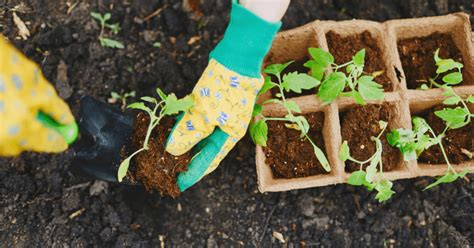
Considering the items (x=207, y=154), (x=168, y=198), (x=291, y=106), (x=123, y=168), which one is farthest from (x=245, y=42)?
(x=168, y=198)

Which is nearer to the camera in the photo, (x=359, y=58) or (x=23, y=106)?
(x=23, y=106)

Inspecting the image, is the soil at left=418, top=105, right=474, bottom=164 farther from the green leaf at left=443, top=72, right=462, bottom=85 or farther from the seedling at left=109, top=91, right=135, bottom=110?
the seedling at left=109, top=91, right=135, bottom=110

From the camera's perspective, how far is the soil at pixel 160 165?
156cm

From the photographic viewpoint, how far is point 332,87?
1.53 metres

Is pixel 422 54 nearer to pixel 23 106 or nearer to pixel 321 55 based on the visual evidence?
pixel 321 55

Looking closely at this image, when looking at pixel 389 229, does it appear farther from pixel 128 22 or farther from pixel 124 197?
pixel 128 22

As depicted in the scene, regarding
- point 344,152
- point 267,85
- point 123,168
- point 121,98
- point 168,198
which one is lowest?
point 168,198

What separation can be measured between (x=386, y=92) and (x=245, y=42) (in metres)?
0.53

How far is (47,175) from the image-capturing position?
1842 millimetres

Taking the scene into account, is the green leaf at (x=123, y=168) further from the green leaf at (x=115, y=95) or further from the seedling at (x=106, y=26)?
the seedling at (x=106, y=26)

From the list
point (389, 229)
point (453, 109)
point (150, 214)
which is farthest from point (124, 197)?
point (453, 109)

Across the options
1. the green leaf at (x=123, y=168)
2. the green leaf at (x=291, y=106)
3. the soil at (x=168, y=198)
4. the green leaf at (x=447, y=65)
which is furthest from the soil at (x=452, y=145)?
the green leaf at (x=123, y=168)

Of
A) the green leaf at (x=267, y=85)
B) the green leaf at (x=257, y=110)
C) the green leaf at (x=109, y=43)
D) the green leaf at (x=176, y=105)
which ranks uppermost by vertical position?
the green leaf at (x=267, y=85)

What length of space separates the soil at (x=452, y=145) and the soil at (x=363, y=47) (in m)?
0.20
